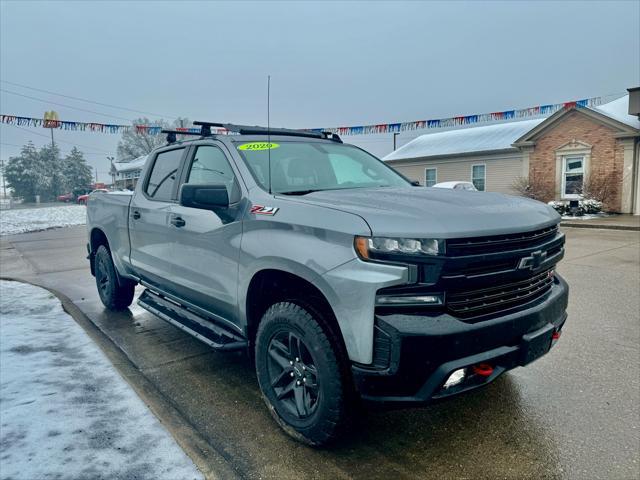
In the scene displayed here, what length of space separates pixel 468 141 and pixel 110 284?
2298 cm

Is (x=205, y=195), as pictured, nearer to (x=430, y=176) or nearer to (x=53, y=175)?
(x=430, y=176)

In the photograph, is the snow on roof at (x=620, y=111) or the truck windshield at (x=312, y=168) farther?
the snow on roof at (x=620, y=111)

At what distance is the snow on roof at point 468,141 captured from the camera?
23.2 metres

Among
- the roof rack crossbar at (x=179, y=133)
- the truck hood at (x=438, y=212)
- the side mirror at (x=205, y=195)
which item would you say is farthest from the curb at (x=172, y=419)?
the roof rack crossbar at (x=179, y=133)

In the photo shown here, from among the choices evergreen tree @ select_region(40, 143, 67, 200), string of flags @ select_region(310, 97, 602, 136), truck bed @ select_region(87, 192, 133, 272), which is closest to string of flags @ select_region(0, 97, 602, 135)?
string of flags @ select_region(310, 97, 602, 136)

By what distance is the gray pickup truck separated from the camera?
2158 millimetres

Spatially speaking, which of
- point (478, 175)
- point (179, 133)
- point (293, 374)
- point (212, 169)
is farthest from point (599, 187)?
point (293, 374)

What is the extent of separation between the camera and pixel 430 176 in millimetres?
25750

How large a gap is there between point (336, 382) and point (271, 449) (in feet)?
2.24

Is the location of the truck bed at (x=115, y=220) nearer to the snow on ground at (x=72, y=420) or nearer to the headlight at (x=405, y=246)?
the snow on ground at (x=72, y=420)

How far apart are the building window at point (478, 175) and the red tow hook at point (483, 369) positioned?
2260 cm

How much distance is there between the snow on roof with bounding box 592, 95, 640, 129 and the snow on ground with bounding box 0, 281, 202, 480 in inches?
774

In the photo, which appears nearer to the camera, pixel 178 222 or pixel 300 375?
pixel 300 375

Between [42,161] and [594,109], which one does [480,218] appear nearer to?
[594,109]
